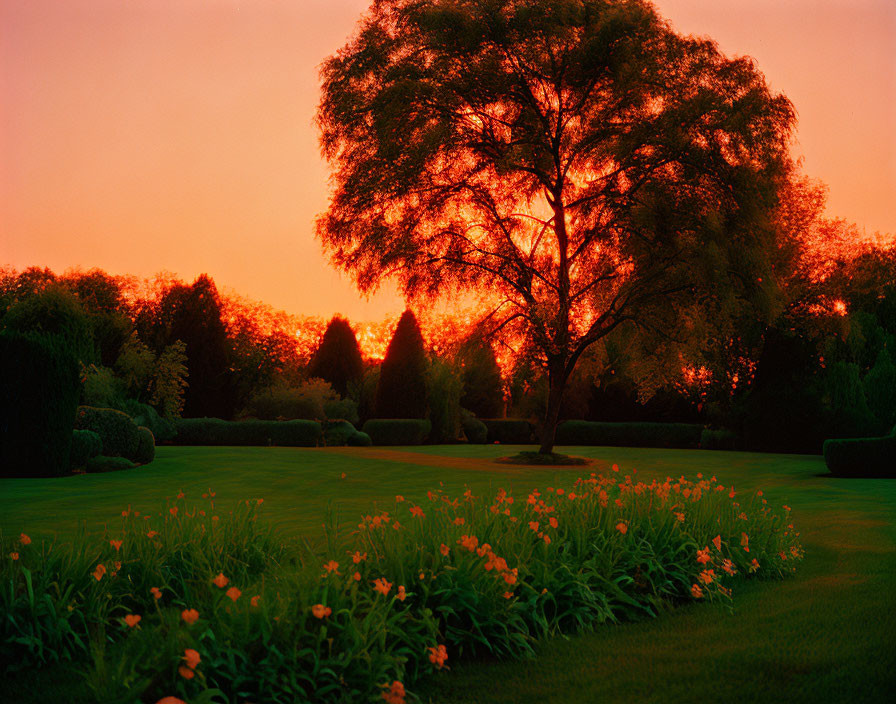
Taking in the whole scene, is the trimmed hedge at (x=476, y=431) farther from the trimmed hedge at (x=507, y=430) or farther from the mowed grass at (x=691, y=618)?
the mowed grass at (x=691, y=618)

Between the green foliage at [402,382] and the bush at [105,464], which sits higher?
the green foliage at [402,382]

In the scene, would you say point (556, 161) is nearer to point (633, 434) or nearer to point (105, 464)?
point (105, 464)

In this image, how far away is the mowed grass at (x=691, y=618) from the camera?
346 centimetres

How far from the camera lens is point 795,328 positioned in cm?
2689

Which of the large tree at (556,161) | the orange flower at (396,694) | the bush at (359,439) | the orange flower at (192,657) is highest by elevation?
the large tree at (556,161)

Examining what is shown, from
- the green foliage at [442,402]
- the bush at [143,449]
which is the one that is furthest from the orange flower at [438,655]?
the green foliage at [442,402]

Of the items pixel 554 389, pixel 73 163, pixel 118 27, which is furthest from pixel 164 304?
pixel 118 27

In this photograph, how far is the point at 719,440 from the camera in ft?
96.1

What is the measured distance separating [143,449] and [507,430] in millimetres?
19555

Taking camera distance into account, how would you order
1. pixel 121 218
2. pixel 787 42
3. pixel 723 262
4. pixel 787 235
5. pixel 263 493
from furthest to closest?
pixel 787 235 < pixel 723 262 < pixel 121 218 < pixel 263 493 < pixel 787 42

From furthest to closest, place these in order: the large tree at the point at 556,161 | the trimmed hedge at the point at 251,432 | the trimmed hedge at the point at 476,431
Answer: the trimmed hedge at the point at 476,431 < the trimmed hedge at the point at 251,432 < the large tree at the point at 556,161

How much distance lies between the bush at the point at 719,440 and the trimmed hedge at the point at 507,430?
25.7 feet

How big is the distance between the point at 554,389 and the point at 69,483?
493 inches

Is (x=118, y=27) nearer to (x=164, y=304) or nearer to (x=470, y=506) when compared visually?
(x=470, y=506)
